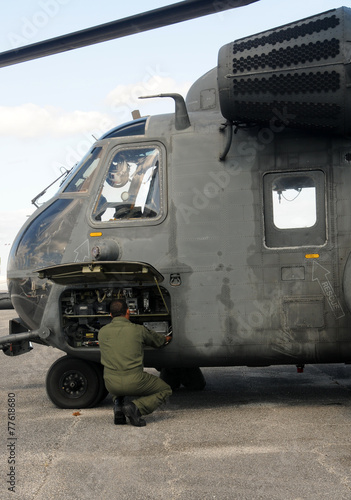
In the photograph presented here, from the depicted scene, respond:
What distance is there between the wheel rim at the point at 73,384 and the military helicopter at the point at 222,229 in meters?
0.01

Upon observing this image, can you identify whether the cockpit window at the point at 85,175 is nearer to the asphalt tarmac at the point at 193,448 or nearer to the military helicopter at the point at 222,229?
the military helicopter at the point at 222,229

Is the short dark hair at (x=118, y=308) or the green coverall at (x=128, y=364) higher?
the short dark hair at (x=118, y=308)

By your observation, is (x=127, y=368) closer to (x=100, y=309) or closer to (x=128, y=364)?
(x=128, y=364)

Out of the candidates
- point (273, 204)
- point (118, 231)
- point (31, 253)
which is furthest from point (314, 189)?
point (31, 253)

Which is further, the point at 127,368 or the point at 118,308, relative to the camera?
the point at 118,308

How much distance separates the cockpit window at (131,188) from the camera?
756cm

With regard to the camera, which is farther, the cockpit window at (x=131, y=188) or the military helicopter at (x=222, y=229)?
the cockpit window at (x=131, y=188)

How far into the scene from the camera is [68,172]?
8.74 m

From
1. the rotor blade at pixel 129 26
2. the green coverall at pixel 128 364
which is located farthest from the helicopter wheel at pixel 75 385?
the rotor blade at pixel 129 26

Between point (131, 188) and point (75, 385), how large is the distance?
8.21ft

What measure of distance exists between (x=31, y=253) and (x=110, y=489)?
3.76m

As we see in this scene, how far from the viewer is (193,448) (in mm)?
5691

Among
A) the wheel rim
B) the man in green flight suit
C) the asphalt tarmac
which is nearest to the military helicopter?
the wheel rim

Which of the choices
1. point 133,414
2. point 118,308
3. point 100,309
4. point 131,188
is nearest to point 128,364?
point 133,414
